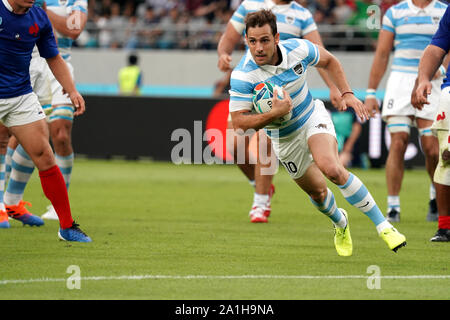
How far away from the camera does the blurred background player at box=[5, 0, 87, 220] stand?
9.38m

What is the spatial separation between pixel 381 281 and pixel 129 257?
2.19 meters

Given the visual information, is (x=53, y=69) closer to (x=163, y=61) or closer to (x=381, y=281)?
(x=381, y=281)

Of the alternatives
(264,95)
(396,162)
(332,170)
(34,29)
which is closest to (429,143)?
(396,162)

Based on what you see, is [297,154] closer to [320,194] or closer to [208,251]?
[320,194]

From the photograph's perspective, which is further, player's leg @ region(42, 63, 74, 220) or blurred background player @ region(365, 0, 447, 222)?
blurred background player @ region(365, 0, 447, 222)

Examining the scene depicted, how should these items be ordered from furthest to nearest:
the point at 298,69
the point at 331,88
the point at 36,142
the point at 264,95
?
the point at 331,88, the point at 36,142, the point at 298,69, the point at 264,95

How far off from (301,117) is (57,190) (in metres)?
2.31

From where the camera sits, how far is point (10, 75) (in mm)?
7832

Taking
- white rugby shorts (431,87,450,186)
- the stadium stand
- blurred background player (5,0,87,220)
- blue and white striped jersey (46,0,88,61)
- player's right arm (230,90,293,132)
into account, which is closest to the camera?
player's right arm (230,90,293,132)

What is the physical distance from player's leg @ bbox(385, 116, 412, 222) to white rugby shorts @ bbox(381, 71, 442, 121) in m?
0.09

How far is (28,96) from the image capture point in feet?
26.0

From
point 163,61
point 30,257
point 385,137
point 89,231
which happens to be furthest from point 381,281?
point 163,61

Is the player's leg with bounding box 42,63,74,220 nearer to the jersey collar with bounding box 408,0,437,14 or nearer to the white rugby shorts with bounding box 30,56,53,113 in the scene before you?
the white rugby shorts with bounding box 30,56,53,113

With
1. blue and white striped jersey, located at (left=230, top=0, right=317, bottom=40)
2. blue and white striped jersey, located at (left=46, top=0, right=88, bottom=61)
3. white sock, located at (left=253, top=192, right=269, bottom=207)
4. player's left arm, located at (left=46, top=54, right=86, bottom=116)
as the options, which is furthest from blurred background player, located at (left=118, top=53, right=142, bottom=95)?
player's left arm, located at (left=46, top=54, right=86, bottom=116)
